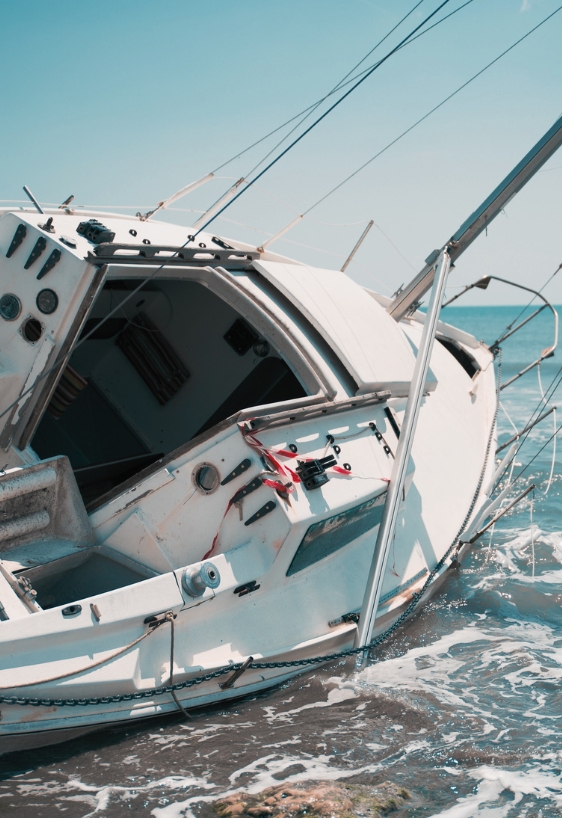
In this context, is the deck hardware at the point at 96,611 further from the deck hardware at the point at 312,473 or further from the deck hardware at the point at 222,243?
the deck hardware at the point at 222,243

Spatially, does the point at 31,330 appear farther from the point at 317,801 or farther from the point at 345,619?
the point at 317,801

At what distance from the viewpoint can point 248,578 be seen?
4852mm

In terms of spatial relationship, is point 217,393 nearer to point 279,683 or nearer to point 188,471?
point 188,471

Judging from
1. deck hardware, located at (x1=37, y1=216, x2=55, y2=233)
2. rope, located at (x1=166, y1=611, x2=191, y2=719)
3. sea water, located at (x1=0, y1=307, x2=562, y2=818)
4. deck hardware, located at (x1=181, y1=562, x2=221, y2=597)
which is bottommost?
sea water, located at (x1=0, y1=307, x2=562, y2=818)

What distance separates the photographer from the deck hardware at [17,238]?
5.75m

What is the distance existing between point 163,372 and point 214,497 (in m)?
3.03

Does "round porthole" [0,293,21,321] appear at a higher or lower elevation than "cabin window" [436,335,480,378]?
higher

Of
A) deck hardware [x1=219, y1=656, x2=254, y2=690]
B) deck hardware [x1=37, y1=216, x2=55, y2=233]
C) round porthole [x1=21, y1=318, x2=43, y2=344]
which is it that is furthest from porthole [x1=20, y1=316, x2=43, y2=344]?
deck hardware [x1=219, y1=656, x2=254, y2=690]

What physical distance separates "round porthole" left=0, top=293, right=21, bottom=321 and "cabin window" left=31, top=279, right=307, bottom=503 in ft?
5.75

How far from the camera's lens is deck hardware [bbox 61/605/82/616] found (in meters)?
4.24

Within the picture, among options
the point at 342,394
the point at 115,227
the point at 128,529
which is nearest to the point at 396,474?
the point at 342,394

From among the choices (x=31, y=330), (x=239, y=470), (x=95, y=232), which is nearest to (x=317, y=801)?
(x=239, y=470)

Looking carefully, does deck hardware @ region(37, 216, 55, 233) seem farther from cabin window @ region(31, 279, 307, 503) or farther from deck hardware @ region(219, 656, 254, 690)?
deck hardware @ region(219, 656, 254, 690)

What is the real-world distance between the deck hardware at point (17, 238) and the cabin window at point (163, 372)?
172 centimetres
